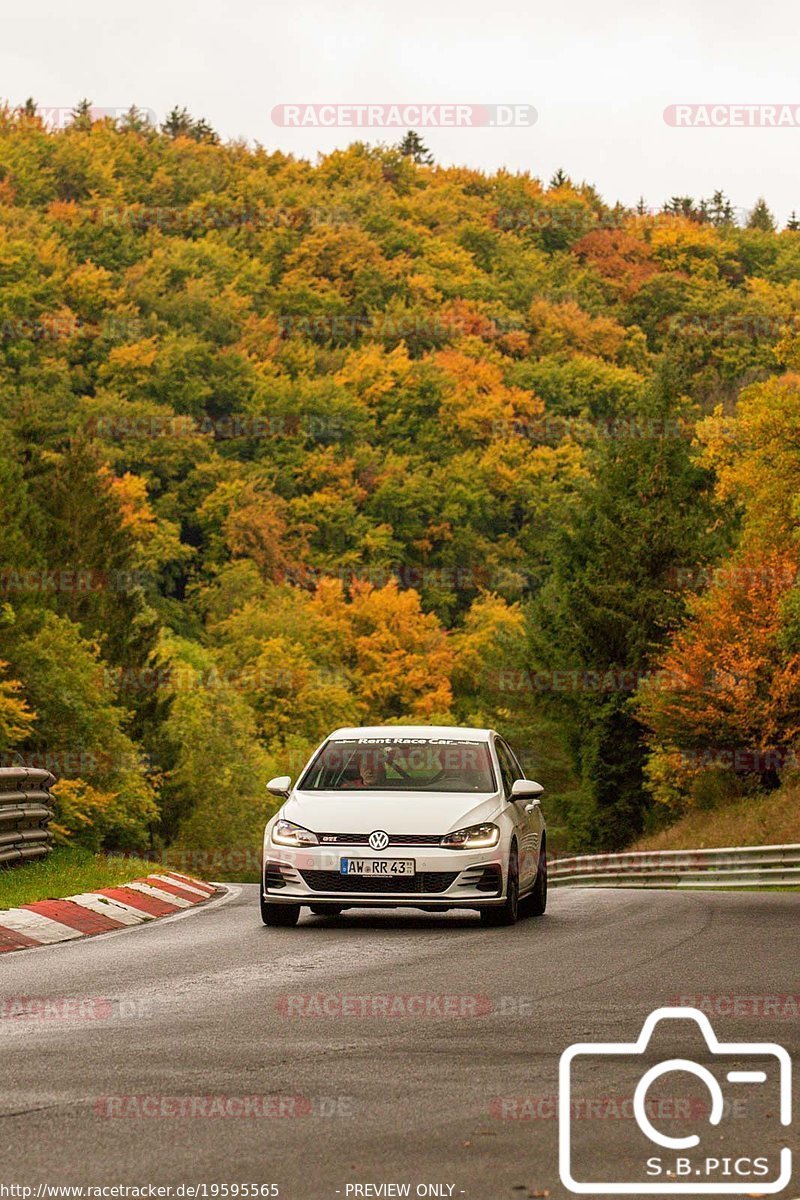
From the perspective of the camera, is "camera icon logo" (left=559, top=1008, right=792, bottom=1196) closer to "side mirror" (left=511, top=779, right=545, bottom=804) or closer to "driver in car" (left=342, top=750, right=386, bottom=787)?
"side mirror" (left=511, top=779, right=545, bottom=804)

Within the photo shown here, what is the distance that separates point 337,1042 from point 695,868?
29159 mm

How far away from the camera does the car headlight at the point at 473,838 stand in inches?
603

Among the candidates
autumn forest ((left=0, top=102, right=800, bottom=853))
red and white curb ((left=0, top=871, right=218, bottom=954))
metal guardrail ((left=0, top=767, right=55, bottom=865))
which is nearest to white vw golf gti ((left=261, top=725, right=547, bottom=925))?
red and white curb ((left=0, top=871, right=218, bottom=954))

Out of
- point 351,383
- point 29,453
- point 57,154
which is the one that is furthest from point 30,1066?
point 57,154

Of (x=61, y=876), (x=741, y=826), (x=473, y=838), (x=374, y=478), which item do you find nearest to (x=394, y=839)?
(x=473, y=838)

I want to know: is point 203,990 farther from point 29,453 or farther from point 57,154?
point 57,154

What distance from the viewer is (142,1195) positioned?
551 centimetres

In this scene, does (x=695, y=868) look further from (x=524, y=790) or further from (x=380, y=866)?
(x=380, y=866)

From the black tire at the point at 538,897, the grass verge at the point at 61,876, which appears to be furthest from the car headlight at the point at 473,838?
the grass verge at the point at 61,876

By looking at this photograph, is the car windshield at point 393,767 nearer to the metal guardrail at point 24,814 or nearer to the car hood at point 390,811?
the car hood at point 390,811

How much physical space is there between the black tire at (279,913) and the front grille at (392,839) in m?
0.64

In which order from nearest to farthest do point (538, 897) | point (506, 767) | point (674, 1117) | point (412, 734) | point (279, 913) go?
point (674, 1117) < point (279, 913) < point (412, 734) < point (506, 767) < point (538, 897)

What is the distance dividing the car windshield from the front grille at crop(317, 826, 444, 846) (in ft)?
2.95

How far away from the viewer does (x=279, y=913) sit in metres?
15.6
